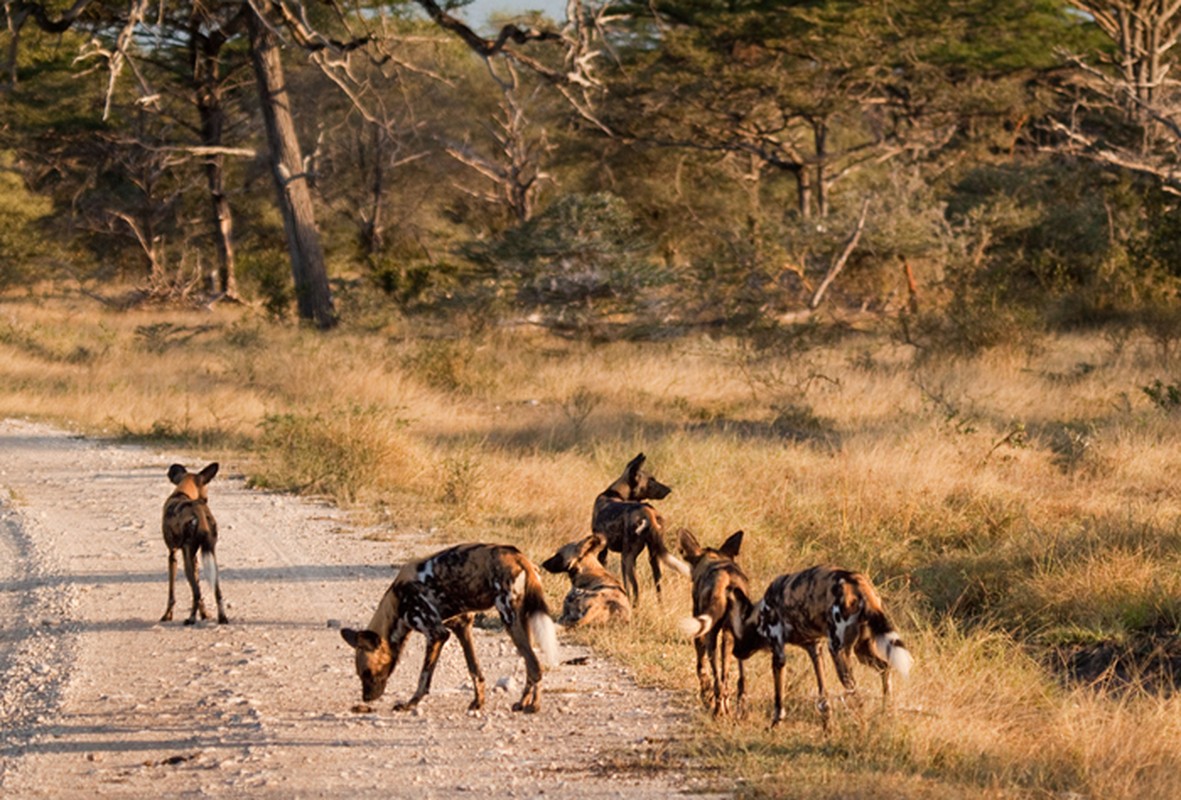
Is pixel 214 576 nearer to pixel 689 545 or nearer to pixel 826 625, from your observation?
pixel 689 545

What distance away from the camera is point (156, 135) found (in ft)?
95.6

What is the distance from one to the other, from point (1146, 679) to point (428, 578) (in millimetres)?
3321

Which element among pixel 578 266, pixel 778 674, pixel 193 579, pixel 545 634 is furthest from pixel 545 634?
pixel 578 266

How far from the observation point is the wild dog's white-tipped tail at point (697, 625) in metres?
4.89

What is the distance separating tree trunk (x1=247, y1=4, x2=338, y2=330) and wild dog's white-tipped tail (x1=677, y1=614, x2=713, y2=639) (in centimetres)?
1667

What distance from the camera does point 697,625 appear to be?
493 cm

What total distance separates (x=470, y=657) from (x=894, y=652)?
4.99ft

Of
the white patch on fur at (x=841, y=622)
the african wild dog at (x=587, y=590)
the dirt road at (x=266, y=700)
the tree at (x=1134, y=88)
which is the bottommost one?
the dirt road at (x=266, y=700)

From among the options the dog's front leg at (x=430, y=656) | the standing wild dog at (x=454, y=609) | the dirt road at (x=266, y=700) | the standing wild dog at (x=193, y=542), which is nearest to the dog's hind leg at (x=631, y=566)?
the dirt road at (x=266, y=700)

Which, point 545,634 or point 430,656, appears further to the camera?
point 430,656

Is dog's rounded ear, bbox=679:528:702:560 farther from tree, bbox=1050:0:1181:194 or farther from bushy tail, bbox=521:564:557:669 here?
tree, bbox=1050:0:1181:194

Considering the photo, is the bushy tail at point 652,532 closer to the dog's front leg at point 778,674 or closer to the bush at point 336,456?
the dog's front leg at point 778,674

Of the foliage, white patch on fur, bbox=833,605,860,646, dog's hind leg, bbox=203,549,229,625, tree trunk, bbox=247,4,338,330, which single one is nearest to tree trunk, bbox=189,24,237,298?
tree trunk, bbox=247,4,338,330

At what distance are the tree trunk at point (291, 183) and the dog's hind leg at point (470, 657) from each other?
642 inches
